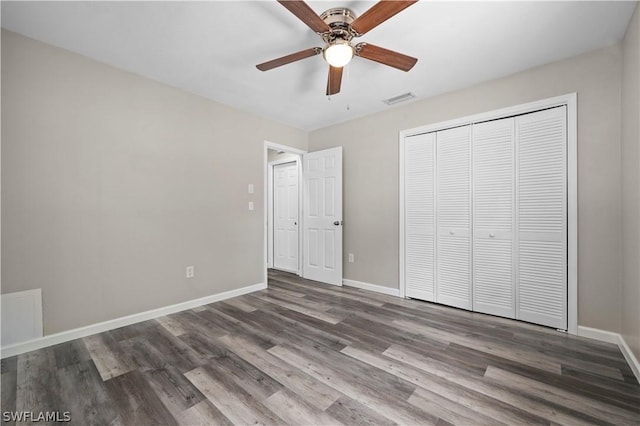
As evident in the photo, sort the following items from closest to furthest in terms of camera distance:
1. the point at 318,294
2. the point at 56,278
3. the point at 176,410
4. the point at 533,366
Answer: the point at 176,410 < the point at 533,366 < the point at 56,278 < the point at 318,294

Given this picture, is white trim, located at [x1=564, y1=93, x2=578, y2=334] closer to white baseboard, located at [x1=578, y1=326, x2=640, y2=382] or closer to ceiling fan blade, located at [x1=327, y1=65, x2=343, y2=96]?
white baseboard, located at [x1=578, y1=326, x2=640, y2=382]

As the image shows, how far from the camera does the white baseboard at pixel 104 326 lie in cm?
214

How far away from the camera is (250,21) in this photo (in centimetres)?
205

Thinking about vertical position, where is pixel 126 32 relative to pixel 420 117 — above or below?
above

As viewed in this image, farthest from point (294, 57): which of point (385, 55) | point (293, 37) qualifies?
point (385, 55)

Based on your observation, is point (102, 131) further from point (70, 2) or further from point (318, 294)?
point (318, 294)

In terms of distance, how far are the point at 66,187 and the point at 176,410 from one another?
82.8 inches

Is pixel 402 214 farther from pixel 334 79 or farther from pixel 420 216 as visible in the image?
pixel 334 79

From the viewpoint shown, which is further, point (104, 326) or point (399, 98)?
point (399, 98)

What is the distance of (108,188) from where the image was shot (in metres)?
2.61

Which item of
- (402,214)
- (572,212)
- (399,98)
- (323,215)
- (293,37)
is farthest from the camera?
(323,215)

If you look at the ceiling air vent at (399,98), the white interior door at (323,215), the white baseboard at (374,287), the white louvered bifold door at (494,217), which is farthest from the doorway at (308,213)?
the white louvered bifold door at (494,217)

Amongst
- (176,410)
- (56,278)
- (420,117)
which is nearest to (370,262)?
(420,117)

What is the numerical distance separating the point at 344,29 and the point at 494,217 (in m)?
2.38
